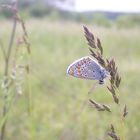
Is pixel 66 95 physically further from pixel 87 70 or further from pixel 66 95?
pixel 87 70

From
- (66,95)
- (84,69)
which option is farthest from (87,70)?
(66,95)

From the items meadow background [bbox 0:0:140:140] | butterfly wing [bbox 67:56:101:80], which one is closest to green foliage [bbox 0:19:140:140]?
meadow background [bbox 0:0:140:140]

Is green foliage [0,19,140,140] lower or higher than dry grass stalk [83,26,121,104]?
lower

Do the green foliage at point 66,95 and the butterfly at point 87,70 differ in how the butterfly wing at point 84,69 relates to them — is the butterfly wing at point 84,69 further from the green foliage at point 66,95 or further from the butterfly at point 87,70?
the green foliage at point 66,95

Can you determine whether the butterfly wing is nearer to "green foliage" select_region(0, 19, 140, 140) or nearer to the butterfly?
the butterfly

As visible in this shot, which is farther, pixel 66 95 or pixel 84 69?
pixel 66 95

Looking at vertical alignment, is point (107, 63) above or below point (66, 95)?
above

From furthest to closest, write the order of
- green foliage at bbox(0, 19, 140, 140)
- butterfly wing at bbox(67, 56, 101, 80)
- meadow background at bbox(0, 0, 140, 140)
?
green foliage at bbox(0, 19, 140, 140), meadow background at bbox(0, 0, 140, 140), butterfly wing at bbox(67, 56, 101, 80)
